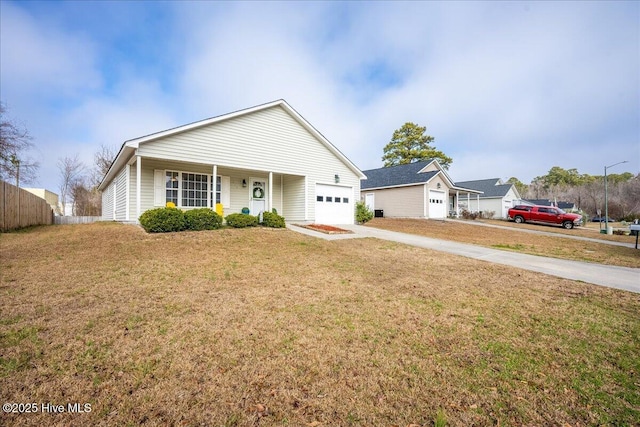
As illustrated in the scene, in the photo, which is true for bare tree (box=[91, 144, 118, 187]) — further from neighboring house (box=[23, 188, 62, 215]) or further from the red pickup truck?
the red pickup truck

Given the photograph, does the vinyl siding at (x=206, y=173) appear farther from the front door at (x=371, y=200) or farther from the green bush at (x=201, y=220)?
the front door at (x=371, y=200)

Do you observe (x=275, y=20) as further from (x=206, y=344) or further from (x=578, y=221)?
(x=578, y=221)

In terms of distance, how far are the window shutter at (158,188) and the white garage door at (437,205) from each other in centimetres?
2139

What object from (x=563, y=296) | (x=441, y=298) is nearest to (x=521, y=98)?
(x=563, y=296)

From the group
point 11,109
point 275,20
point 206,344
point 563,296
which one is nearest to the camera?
point 206,344

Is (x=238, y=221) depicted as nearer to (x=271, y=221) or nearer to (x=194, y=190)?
(x=271, y=221)

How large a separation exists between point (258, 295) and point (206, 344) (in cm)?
171

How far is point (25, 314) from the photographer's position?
3766mm

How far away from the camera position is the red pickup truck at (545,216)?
24203 millimetres

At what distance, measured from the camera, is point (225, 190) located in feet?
48.5

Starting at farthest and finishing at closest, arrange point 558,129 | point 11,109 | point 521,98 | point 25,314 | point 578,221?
point 558,129, point 578,221, point 521,98, point 11,109, point 25,314

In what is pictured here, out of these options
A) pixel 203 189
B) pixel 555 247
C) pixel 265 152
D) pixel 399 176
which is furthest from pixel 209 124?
pixel 399 176

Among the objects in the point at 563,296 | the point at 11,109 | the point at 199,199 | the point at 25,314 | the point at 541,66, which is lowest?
the point at 563,296

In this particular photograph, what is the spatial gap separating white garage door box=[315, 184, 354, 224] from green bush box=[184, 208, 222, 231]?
6569 mm
